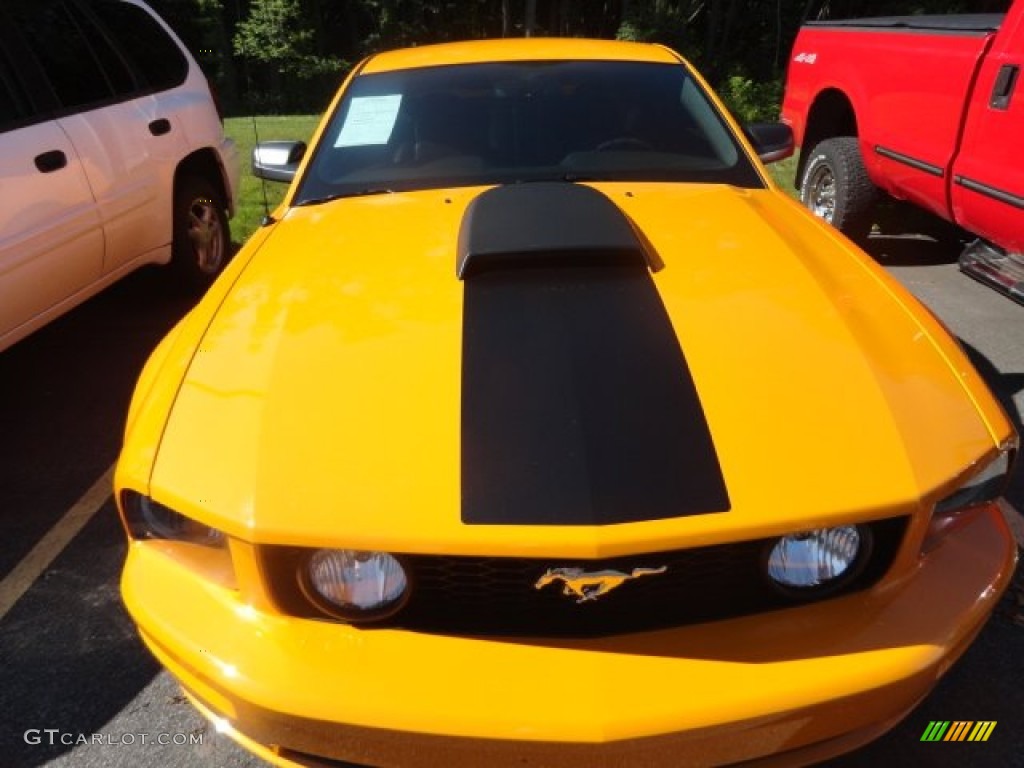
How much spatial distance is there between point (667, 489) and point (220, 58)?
916 inches

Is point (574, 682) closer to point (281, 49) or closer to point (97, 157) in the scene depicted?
point (97, 157)

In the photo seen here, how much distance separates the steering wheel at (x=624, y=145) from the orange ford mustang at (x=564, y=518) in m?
0.98

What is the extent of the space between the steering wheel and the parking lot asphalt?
179 cm

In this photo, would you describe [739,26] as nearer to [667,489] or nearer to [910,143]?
[910,143]

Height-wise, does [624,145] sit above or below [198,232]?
above

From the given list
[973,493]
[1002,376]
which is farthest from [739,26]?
[973,493]

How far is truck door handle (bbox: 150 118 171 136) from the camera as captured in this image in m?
4.35

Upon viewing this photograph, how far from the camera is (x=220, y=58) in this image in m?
21.6

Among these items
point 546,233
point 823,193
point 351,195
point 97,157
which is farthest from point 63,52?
point 823,193

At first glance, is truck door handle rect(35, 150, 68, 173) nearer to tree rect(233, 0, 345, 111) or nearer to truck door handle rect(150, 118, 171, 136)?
truck door handle rect(150, 118, 171, 136)

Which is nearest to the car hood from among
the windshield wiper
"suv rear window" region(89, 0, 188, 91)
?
the windshield wiper

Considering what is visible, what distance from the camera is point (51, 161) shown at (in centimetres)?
352

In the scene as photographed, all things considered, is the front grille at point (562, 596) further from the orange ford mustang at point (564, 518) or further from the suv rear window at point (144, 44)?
the suv rear window at point (144, 44)

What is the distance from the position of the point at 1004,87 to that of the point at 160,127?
13.9 ft
